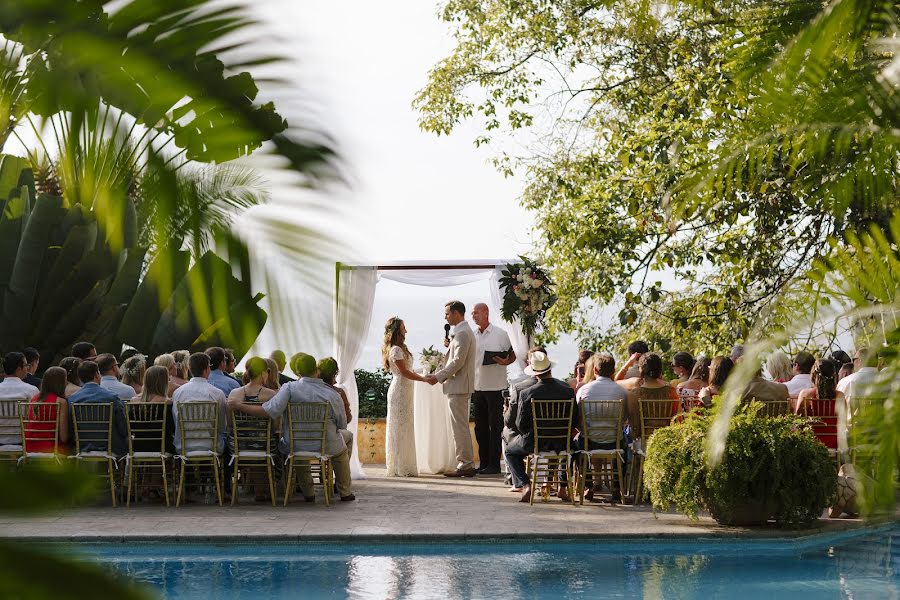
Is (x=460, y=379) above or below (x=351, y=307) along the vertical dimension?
above

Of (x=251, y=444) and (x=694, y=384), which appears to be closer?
(x=251, y=444)

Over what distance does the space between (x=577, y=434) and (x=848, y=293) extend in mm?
7851

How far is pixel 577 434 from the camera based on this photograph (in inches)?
404

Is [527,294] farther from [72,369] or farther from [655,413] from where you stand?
[72,369]

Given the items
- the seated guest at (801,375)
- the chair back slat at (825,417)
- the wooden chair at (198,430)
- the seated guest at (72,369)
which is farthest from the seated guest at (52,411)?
the seated guest at (801,375)

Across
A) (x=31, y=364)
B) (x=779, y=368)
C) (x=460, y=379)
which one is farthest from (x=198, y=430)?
(x=779, y=368)

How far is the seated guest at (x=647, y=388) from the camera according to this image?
9.75m

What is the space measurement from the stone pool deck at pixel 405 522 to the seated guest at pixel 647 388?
89 centimetres

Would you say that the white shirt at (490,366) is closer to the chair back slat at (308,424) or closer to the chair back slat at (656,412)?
the chair back slat at (656,412)

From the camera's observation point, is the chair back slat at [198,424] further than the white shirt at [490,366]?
No

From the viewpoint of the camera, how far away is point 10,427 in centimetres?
942

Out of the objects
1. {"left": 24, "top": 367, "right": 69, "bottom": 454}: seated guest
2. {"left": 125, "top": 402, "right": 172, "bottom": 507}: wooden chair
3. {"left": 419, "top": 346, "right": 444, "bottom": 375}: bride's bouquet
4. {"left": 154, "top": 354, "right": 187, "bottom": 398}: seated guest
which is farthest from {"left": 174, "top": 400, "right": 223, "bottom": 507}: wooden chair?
{"left": 419, "top": 346, "right": 444, "bottom": 375}: bride's bouquet

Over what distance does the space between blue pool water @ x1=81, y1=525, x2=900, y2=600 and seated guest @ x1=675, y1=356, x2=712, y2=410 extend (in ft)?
6.41

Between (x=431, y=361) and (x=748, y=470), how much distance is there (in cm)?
502
